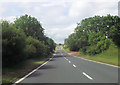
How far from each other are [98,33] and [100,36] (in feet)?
5.03

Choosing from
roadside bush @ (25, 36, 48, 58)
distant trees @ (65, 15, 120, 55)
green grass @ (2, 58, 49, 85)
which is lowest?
green grass @ (2, 58, 49, 85)

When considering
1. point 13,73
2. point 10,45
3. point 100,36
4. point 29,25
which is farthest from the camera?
point 100,36

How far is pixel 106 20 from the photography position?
5041 cm

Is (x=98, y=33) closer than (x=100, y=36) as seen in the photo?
No

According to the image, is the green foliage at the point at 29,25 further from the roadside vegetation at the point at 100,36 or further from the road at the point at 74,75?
the road at the point at 74,75

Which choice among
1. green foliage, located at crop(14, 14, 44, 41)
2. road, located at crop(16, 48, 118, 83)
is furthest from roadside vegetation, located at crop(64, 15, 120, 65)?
road, located at crop(16, 48, 118, 83)

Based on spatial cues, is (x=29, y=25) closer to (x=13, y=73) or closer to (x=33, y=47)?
(x=33, y=47)

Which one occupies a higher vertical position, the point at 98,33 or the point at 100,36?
the point at 98,33

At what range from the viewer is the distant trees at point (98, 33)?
45088mm

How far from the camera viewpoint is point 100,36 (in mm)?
48562

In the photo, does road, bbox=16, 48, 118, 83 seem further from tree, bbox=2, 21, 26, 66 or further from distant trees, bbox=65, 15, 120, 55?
distant trees, bbox=65, 15, 120, 55

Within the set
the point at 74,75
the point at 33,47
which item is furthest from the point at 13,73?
the point at 33,47

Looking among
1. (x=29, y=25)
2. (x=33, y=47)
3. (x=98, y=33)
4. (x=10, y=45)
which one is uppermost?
(x=29, y=25)

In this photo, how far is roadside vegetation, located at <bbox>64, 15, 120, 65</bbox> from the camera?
1642 inches
